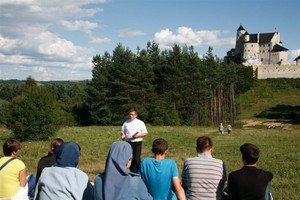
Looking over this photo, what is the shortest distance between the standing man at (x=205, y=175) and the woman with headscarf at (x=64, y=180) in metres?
1.84

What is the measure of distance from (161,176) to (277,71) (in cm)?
11310

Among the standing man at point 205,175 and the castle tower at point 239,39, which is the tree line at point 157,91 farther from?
the castle tower at point 239,39

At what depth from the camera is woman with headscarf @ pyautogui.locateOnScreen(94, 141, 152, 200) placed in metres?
4.67

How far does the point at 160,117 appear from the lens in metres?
57.2

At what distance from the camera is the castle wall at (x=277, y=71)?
112 metres

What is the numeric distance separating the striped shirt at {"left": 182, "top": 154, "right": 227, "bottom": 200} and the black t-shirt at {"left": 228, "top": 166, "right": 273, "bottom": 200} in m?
0.39

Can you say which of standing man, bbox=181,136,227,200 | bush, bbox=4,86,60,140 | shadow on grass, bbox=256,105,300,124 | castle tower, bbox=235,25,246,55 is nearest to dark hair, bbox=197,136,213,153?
standing man, bbox=181,136,227,200

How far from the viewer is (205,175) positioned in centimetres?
609

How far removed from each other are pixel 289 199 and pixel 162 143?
451cm

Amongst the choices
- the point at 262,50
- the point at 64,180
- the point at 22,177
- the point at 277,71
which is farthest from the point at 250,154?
the point at 262,50

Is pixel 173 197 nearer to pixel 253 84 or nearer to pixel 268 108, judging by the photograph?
pixel 268 108

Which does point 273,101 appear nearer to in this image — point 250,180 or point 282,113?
point 282,113

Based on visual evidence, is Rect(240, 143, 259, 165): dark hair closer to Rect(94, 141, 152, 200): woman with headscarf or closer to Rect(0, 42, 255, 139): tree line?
Rect(94, 141, 152, 200): woman with headscarf

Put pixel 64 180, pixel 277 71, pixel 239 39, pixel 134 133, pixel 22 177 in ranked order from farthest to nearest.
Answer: pixel 239 39
pixel 277 71
pixel 134 133
pixel 22 177
pixel 64 180
